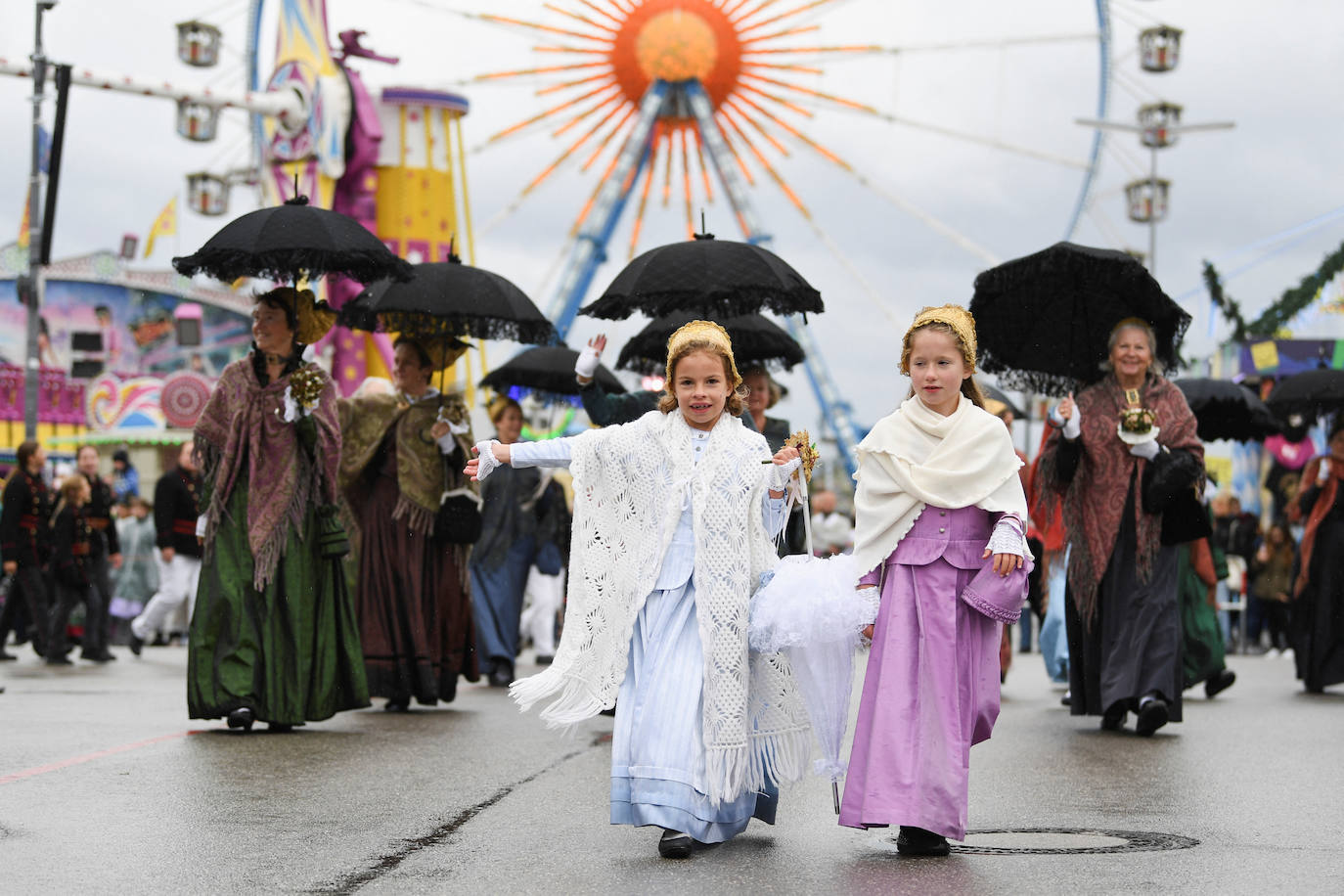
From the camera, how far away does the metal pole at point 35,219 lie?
21703mm

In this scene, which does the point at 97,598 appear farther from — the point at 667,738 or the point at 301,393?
the point at 667,738

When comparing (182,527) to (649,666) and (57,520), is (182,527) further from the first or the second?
(649,666)

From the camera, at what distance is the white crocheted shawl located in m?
5.52

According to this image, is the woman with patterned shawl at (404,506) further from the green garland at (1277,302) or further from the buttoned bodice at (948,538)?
the green garland at (1277,302)

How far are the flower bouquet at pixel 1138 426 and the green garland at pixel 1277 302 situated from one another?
21049 millimetres

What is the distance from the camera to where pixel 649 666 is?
555 centimetres

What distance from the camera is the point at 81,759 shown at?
23.5ft

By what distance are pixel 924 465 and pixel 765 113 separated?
24.1m

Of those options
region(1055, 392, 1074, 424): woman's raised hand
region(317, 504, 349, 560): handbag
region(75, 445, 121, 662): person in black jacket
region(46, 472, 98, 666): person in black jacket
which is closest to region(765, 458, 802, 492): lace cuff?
region(1055, 392, 1074, 424): woman's raised hand

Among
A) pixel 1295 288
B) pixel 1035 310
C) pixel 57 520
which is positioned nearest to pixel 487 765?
pixel 1035 310

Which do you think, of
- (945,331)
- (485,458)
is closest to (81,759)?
(485,458)

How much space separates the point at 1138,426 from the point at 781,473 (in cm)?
377

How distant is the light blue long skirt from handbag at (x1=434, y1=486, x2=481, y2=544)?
4435mm

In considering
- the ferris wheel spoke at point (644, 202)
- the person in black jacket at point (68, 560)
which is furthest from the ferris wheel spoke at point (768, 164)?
the person in black jacket at point (68, 560)
